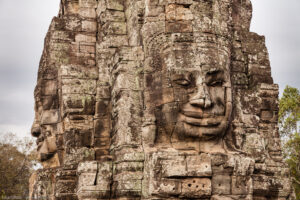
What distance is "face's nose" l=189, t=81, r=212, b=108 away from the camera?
22.4 feet

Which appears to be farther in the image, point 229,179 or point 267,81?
point 267,81

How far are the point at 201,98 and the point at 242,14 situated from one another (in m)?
3.61

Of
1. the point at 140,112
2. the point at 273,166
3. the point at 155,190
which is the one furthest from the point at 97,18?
the point at 273,166

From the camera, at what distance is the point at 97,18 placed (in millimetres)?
9164

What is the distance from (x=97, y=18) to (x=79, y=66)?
1.43 metres

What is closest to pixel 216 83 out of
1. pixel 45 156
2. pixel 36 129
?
pixel 45 156

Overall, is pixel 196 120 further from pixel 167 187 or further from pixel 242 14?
pixel 242 14

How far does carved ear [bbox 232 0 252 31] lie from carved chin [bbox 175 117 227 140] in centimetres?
319

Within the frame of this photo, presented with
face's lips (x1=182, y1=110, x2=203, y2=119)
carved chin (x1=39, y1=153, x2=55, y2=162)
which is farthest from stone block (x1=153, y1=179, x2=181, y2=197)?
carved chin (x1=39, y1=153, x2=55, y2=162)

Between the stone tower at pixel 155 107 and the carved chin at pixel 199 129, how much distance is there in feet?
0.06

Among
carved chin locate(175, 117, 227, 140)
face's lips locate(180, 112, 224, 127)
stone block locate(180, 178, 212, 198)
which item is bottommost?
stone block locate(180, 178, 212, 198)

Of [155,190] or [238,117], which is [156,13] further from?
[155,190]

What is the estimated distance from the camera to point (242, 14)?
9516 mm

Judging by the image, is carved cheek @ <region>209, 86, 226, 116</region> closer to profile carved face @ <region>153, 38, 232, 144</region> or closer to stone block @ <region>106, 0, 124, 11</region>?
profile carved face @ <region>153, 38, 232, 144</region>
